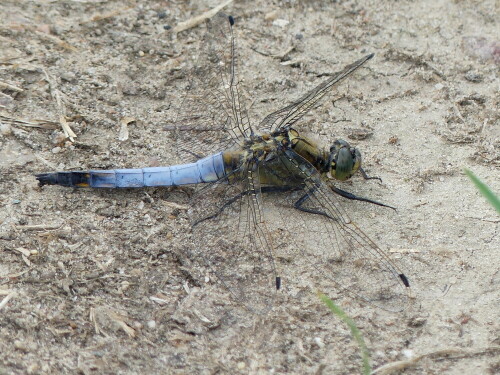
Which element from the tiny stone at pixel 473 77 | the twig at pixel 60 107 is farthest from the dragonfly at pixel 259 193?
the tiny stone at pixel 473 77

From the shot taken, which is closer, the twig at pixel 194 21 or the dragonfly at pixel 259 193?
the dragonfly at pixel 259 193

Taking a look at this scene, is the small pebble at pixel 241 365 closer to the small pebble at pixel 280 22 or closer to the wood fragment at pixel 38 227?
the wood fragment at pixel 38 227

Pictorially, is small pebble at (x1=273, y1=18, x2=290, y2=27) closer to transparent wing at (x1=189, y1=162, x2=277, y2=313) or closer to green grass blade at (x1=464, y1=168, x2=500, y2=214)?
transparent wing at (x1=189, y1=162, x2=277, y2=313)

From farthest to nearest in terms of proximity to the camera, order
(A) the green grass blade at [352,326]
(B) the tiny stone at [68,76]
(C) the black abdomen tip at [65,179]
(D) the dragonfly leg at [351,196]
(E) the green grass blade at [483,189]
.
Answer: (B) the tiny stone at [68,76] < (D) the dragonfly leg at [351,196] < (C) the black abdomen tip at [65,179] < (A) the green grass blade at [352,326] < (E) the green grass blade at [483,189]

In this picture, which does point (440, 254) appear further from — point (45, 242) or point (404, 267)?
point (45, 242)

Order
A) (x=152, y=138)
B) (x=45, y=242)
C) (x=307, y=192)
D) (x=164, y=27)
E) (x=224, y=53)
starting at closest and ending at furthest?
(x=45, y=242)
(x=307, y=192)
(x=152, y=138)
(x=224, y=53)
(x=164, y=27)

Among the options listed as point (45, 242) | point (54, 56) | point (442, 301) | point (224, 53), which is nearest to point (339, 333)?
point (442, 301)
